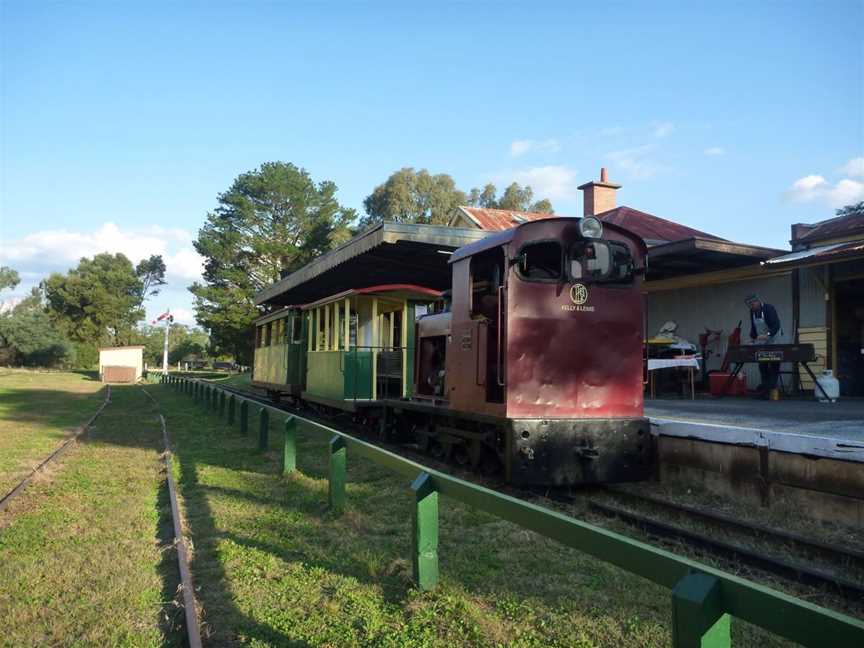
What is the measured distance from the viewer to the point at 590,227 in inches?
271

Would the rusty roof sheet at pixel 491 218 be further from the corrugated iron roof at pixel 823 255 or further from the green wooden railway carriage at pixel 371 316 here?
the corrugated iron roof at pixel 823 255

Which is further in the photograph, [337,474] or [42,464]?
[42,464]

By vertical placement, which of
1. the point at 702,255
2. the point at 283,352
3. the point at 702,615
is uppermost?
the point at 702,255

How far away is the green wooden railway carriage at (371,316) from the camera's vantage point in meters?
11.4

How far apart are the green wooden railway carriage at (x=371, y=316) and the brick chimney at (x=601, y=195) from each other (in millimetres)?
8621

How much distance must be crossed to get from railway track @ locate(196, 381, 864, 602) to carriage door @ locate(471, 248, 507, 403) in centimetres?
127

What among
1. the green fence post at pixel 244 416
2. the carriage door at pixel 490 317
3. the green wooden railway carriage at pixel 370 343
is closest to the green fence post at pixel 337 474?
the carriage door at pixel 490 317

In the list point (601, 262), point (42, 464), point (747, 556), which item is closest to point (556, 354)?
point (601, 262)

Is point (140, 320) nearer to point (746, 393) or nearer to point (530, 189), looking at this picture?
point (530, 189)

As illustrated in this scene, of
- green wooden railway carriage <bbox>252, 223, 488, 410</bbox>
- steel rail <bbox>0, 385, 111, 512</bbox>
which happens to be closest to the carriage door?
green wooden railway carriage <bbox>252, 223, 488, 410</bbox>

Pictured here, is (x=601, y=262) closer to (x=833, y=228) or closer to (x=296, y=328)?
(x=833, y=228)

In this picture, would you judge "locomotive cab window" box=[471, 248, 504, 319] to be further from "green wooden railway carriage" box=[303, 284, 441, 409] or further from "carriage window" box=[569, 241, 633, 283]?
"green wooden railway carriage" box=[303, 284, 441, 409]

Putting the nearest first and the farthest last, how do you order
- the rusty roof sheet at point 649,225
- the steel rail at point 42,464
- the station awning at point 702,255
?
the steel rail at point 42,464, the station awning at point 702,255, the rusty roof sheet at point 649,225

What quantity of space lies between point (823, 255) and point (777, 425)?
5.80 metres
